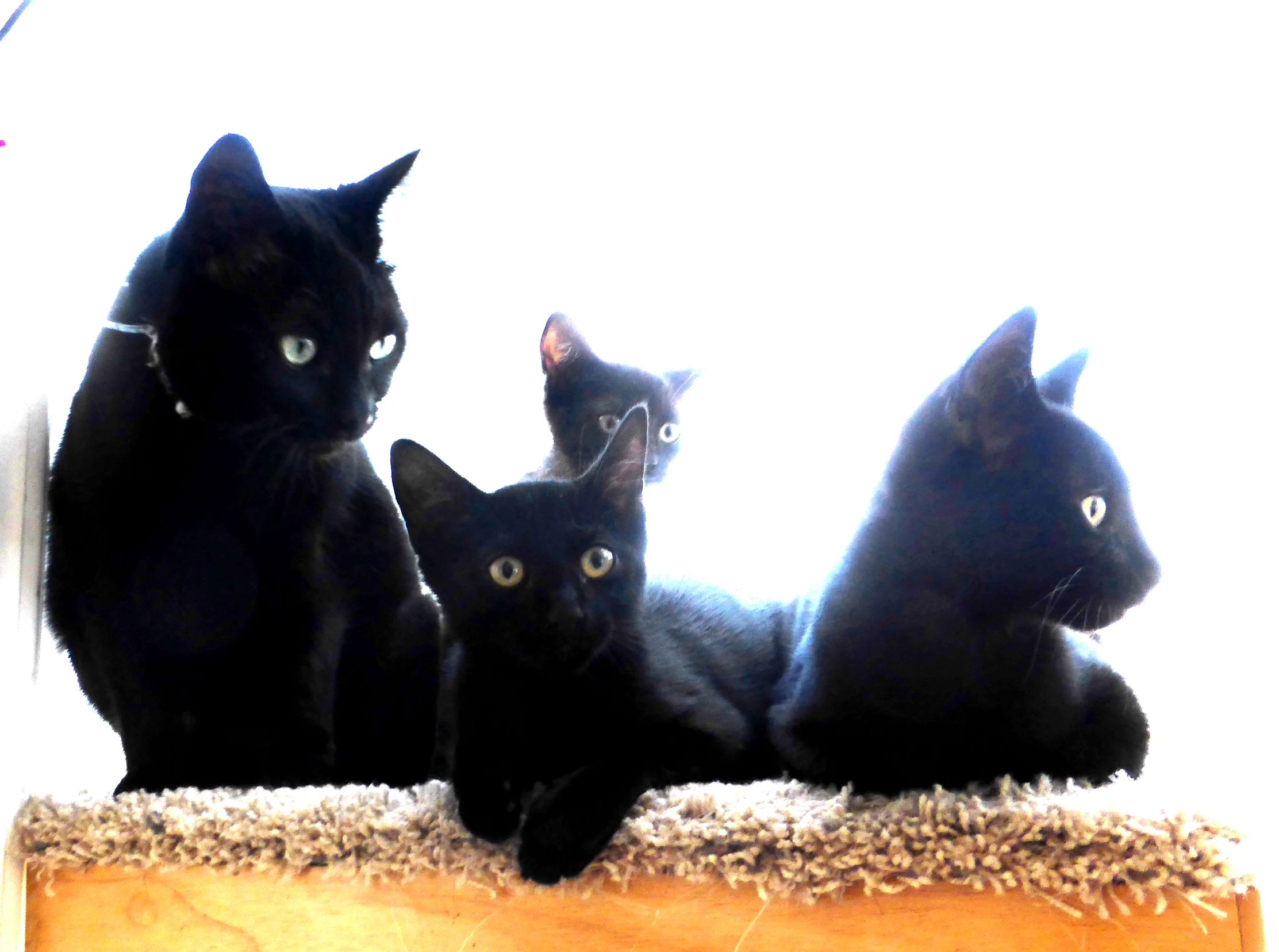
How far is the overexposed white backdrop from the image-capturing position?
115 cm

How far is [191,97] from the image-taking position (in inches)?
53.7

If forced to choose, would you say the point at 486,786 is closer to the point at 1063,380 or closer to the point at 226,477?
the point at 226,477

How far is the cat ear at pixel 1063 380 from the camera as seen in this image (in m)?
0.94

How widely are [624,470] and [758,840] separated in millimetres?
378

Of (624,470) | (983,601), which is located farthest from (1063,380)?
(624,470)

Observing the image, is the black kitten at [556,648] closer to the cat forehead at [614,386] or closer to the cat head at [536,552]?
the cat head at [536,552]

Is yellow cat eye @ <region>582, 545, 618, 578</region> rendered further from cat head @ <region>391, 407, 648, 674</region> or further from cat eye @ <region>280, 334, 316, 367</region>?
cat eye @ <region>280, 334, 316, 367</region>

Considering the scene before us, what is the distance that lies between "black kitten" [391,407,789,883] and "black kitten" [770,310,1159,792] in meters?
0.12

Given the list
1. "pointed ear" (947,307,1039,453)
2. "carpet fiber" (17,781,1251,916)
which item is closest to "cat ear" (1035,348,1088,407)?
"pointed ear" (947,307,1039,453)

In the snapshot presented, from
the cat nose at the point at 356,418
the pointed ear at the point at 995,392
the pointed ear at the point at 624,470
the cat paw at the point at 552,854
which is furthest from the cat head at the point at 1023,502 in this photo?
the cat nose at the point at 356,418

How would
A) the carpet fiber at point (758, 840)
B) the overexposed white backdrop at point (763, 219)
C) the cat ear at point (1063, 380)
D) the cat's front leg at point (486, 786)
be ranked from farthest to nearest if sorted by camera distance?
the overexposed white backdrop at point (763, 219), the cat ear at point (1063, 380), the cat's front leg at point (486, 786), the carpet fiber at point (758, 840)

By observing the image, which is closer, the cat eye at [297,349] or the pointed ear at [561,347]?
the cat eye at [297,349]

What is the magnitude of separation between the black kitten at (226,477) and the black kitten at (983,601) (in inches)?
20.7

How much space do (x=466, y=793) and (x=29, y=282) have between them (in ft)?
2.57
